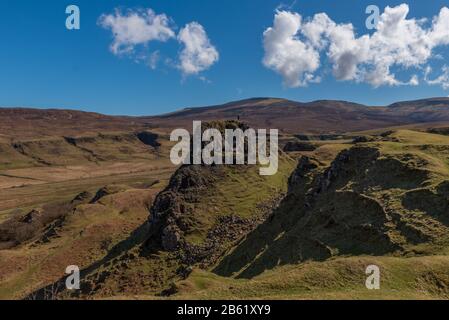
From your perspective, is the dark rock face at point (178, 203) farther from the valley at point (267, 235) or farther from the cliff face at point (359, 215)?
the cliff face at point (359, 215)

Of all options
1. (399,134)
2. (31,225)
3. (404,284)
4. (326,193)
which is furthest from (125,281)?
(31,225)

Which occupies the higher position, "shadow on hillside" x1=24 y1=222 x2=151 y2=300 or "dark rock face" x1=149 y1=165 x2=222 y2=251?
"dark rock face" x1=149 y1=165 x2=222 y2=251

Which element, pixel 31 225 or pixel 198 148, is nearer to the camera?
pixel 198 148

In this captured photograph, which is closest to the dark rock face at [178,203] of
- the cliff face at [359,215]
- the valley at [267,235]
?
the valley at [267,235]

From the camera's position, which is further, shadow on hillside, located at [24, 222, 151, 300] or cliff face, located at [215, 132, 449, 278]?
shadow on hillside, located at [24, 222, 151, 300]

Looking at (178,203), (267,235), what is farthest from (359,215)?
(178,203)

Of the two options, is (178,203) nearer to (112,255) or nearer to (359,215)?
(112,255)

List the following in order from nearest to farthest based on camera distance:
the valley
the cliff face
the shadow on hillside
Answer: the valley → the cliff face → the shadow on hillside

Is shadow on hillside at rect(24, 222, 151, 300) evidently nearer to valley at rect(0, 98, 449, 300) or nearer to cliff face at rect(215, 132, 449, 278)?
valley at rect(0, 98, 449, 300)

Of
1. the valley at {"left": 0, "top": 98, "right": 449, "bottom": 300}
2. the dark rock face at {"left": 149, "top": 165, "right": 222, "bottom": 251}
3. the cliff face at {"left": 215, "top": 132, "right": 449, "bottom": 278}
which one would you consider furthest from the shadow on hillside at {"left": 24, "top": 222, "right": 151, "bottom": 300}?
the cliff face at {"left": 215, "top": 132, "right": 449, "bottom": 278}

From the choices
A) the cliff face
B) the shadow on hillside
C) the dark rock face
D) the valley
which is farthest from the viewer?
the dark rock face

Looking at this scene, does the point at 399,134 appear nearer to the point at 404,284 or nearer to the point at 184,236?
the point at 184,236
